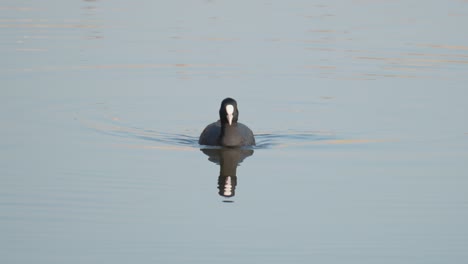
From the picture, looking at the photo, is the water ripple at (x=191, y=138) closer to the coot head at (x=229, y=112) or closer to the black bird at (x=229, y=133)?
the black bird at (x=229, y=133)

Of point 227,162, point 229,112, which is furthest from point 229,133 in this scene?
point 227,162

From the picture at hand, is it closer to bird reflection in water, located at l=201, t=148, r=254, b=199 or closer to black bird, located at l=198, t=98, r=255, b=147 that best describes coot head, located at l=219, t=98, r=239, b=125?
black bird, located at l=198, t=98, r=255, b=147

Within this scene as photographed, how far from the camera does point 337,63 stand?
19.9 meters

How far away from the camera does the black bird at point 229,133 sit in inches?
549

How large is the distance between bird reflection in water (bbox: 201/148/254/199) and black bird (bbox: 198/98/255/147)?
3.7 inches

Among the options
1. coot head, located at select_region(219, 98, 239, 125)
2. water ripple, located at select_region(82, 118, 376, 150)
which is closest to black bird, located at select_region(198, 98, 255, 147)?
coot head, located at select_region(219, 98, 239, 125)

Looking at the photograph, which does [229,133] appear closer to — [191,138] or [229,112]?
[229,112]

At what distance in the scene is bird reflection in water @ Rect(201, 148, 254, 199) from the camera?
1163 centimetres

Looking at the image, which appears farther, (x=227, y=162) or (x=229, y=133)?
(x=229, y=133)

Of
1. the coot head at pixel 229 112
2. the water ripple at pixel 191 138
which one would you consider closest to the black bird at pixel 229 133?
the coot head at pixel 229 112

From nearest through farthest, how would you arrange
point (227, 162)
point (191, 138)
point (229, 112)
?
point (227, 162)
point (229, 112)
point (191, 138)

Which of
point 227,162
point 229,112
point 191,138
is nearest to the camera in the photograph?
point 227,162

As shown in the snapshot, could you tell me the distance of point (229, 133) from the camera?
14.0m

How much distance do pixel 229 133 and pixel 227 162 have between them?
0.78 m
